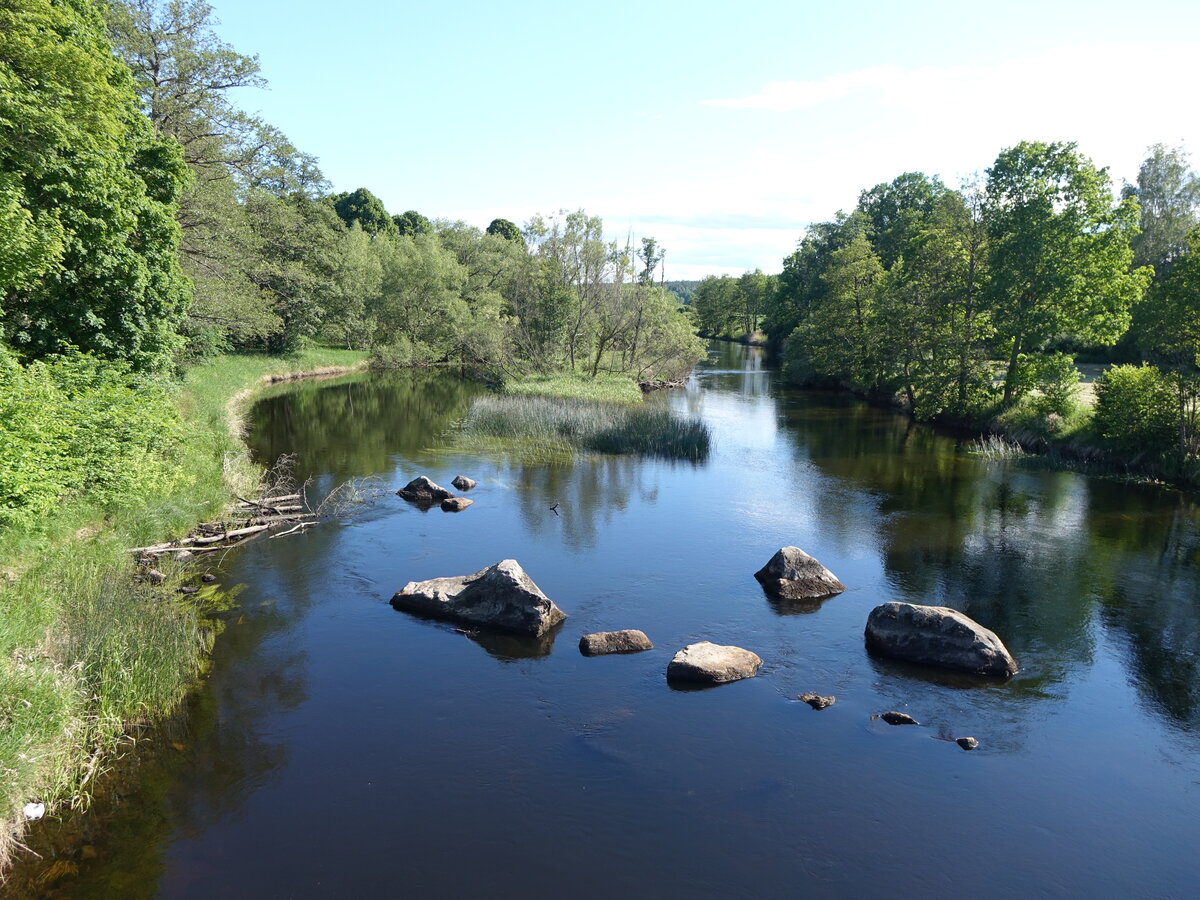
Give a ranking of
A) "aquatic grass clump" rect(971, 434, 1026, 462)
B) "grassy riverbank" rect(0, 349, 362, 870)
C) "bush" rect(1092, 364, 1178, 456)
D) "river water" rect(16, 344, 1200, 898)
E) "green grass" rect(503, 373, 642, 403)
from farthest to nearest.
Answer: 1. "green grass" rect(503, 373, 642, 403)
2. "aquatic grass clump" rect(971, 434, 1026, 462)
3. "bush" rect(1092, 364, 1178, 456)
4. "grassy riverbank" rect(0, 349, 362, 870)
5. "river water" rect(16, 344, 1200, 898)

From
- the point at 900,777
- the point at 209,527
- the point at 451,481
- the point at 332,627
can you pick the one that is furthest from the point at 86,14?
the point at 900,777

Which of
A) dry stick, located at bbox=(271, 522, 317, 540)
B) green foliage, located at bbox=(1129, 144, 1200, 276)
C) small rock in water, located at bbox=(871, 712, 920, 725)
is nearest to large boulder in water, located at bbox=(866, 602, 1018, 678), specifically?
small rock in water, located at bbox=(871, 712, 920, 725)

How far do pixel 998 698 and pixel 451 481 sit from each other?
19083 mm

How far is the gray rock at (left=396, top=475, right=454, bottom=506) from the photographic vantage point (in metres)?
24.2

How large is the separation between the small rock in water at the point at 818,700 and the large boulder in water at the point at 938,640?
2.24 m

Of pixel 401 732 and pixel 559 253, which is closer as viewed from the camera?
pixel 401 732

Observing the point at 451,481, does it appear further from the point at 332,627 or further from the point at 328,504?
the point at 332,627

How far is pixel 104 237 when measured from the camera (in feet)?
66.5

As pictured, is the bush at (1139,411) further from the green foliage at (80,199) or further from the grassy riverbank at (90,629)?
the green foliage at (80,199)

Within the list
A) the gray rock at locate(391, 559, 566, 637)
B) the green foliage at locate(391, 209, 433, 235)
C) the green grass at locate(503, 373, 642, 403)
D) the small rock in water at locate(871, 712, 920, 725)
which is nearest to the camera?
the small rock in water at locate(871, 712, 920, 725)

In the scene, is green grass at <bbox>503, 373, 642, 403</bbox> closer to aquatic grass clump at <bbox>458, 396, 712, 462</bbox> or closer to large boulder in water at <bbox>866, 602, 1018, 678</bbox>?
aquatic grass clump at <bbox>458, 396, 712, 462</bbox>

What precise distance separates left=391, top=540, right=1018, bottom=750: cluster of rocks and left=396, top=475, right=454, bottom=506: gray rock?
7481 mm

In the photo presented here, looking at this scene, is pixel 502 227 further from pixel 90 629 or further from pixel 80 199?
pixel 90 629

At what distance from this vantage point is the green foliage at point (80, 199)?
1661cm
